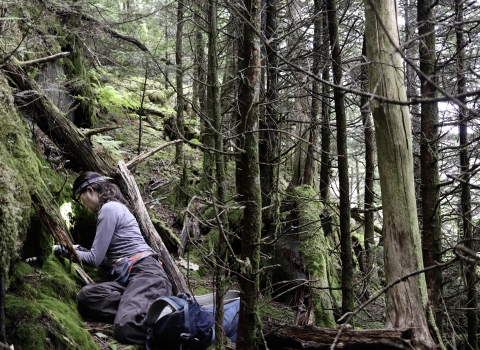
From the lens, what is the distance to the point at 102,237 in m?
4.86

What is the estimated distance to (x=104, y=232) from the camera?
4.86 meters

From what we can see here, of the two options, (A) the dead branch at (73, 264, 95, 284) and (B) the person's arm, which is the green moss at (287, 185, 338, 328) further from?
(A) the dead branch at (73, 264, 95, 284)

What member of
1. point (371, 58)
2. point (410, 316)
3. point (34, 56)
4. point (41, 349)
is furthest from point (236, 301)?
point (34, 56)

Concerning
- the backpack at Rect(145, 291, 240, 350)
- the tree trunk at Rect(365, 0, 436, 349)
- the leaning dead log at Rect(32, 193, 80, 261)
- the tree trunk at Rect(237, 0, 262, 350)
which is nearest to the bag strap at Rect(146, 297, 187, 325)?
the backpack at Rect(145, 291, 240, 350)

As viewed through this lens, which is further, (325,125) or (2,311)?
(325,125)

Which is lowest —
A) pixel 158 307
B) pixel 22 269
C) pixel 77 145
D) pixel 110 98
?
pixel 158 307

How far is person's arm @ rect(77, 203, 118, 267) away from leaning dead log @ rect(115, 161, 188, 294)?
44.3 inches

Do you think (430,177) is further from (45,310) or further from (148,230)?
(45,310)

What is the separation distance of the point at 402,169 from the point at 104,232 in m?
3.35

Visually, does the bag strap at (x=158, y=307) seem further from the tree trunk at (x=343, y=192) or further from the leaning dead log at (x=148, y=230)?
the tree trunk at (x=343, y=192)

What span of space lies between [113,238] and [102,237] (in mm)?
208

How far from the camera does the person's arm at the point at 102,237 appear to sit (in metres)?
4.77

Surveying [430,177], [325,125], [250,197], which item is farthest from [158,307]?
[325,125]

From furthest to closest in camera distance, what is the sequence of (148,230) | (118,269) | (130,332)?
(148,230) → (118,269) → (130,332)
